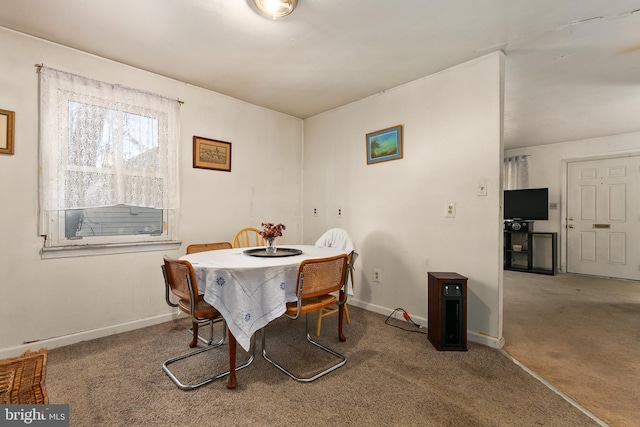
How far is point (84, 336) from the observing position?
96.6 inches

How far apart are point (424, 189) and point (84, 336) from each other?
3.33 m

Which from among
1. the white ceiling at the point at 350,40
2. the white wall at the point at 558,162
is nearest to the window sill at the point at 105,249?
the white ceiling at the point at 350,40

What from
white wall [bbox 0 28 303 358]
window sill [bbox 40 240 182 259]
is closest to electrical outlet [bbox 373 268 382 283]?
white wall [bbox 0 28 303 358]

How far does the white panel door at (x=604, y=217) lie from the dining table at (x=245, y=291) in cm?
591

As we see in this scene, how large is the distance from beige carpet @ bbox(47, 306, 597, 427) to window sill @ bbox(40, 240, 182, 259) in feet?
2.45

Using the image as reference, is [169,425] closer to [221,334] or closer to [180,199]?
[221,334]

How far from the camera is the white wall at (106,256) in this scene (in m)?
2.18

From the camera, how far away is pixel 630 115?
3.92 meters

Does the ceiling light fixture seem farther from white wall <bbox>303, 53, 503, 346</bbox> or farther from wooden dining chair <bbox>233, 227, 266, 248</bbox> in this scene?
wooden dining chair <bbox>233, 227, 266, 248</bbox>

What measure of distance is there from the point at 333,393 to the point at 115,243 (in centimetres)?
226

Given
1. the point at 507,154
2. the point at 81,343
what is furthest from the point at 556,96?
the point at 81,343

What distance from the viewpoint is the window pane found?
247cm

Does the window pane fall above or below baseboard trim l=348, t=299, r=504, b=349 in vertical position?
above

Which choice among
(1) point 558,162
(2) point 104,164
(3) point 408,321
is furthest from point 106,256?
(1) point 558,162
